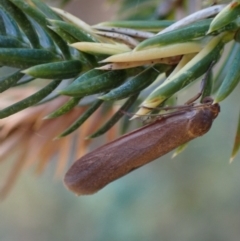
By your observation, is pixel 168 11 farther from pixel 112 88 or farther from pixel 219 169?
pixel 219 169

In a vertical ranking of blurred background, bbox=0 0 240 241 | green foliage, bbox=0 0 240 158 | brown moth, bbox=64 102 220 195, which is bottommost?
blurred background, bbox=0 0 240 241

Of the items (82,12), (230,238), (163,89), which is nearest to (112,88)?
(163,89)

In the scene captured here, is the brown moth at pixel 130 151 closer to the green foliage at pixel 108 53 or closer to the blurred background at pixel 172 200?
the green foliage at pixel 108 53

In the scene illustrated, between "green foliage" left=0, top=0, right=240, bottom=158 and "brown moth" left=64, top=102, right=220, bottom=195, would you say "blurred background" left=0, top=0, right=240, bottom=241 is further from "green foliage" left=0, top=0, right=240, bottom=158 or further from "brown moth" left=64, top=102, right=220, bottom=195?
"green foliage" left=0, top=0, right=240, bottom=158

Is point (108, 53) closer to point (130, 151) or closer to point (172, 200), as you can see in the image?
point (130, 151)

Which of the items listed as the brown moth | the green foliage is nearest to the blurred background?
the brown moth
